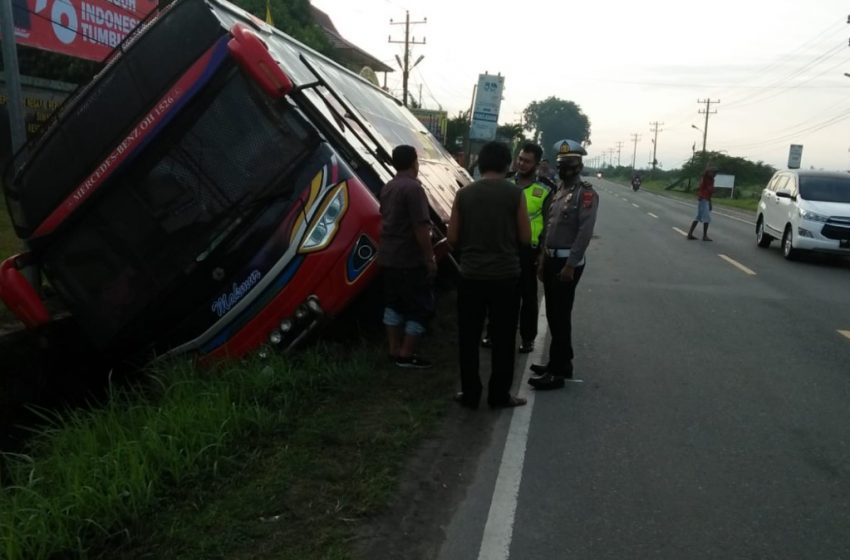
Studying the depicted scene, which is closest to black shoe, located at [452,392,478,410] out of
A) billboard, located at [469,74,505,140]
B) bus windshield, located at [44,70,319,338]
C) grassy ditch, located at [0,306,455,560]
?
grassy ditch, located at [0,306,455,560]

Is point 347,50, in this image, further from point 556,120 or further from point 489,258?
point 556,120

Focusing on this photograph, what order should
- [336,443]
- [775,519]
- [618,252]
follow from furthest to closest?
1. [618,252]
2. [336,443]
3. [775,519]

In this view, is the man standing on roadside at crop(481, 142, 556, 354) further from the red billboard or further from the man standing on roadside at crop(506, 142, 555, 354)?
the red billboard

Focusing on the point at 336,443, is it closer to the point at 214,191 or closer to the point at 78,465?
the point at 78,465

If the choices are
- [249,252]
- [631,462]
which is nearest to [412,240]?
[249,252]

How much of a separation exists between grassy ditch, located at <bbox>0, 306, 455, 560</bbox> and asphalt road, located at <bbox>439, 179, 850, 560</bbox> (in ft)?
1.91

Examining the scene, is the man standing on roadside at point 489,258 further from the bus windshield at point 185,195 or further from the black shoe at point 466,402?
the bus windshield at point 185,195

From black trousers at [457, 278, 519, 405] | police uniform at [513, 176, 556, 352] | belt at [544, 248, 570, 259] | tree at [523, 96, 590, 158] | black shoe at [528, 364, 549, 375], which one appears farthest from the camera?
tree at [523, 96, 590, 158]

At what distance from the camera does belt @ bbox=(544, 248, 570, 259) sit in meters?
5.59

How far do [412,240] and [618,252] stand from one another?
9.91 metres

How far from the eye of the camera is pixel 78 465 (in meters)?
3.85

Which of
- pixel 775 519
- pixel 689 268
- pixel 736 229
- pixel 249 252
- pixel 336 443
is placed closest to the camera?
pixel 775 519

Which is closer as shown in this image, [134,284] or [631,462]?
[631,462]

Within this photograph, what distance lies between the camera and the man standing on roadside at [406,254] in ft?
17.3
